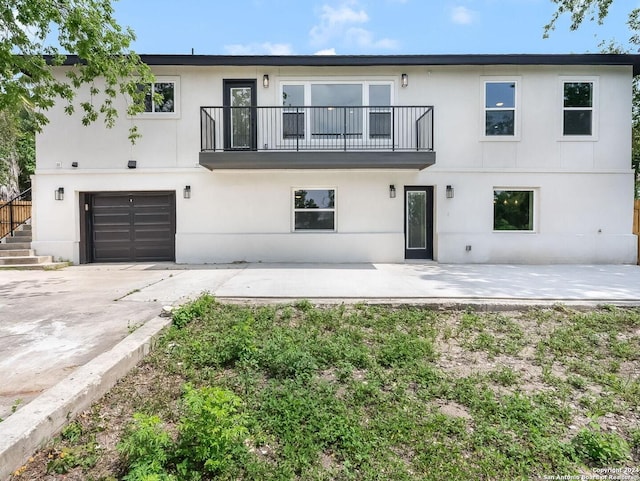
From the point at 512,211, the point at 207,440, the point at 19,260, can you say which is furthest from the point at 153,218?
the point at 512,211

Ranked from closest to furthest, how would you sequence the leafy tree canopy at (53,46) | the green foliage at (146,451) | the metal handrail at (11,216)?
1. the green foliage at (146,451)
2. the leafy tree canopy at (53,46)
3. the metal handrail at (11,216)

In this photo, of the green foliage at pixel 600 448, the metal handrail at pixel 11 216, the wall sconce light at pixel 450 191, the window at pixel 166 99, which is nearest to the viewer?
the green foliage at pixel 600 448

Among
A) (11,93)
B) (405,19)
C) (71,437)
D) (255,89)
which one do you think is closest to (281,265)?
(255,89)

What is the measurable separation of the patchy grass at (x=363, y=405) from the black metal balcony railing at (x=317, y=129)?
6891 mm

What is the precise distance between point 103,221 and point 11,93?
16.6 ft

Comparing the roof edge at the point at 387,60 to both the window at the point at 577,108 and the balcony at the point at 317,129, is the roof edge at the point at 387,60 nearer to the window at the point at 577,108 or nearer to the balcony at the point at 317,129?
the window at the point at 577,108

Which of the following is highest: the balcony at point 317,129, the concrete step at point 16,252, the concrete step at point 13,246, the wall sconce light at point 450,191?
the balcony at point 317,129

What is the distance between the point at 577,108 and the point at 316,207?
27.7 ft

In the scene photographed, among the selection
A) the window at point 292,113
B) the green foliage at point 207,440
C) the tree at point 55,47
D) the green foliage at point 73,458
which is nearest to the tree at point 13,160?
the tree at point 55,47

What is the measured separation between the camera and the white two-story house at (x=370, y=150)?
A: 10.4 m

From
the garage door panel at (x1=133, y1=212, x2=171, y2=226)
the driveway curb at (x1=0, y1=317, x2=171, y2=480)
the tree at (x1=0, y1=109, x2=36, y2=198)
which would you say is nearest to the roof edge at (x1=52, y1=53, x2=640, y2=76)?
the garage door panel at (x1=133, y1=212, x2=171, y2=226)

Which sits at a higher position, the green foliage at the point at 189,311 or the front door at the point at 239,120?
the front door at the point at 239,120

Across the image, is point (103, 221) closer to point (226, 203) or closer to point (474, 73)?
point (226, 203)

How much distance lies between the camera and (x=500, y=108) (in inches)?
413
